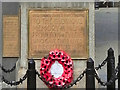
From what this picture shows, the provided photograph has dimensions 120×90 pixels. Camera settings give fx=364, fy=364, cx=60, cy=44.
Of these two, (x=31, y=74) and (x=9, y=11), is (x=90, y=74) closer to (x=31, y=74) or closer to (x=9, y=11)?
(x=31, y=74)

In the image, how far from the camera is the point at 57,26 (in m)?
7.59

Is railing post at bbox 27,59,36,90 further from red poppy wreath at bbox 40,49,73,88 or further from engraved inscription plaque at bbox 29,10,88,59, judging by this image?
engraved inscription plaque at bbox 29,10,88,59

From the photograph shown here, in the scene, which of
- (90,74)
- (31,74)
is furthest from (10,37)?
(90,74)

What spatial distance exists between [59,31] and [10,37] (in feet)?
5.59

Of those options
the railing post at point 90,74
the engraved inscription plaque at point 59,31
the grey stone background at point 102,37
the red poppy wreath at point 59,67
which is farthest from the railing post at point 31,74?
the grey stone background at point 102,37

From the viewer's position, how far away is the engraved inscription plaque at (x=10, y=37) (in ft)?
28.7

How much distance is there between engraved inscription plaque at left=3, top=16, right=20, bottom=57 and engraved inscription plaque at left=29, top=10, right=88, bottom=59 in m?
1.18

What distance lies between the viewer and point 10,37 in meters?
8.81

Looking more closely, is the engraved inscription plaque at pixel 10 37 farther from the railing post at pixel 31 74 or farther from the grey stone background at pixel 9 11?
the railing post at pixel 31 74

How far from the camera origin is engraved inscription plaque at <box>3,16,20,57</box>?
8.75 m

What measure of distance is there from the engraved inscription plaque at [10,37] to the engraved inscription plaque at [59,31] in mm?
1183

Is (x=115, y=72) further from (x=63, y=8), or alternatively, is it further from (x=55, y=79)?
(x=63, y=8)

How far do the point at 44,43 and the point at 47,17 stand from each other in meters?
0.55

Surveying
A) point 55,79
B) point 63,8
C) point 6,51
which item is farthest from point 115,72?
point 6,51
